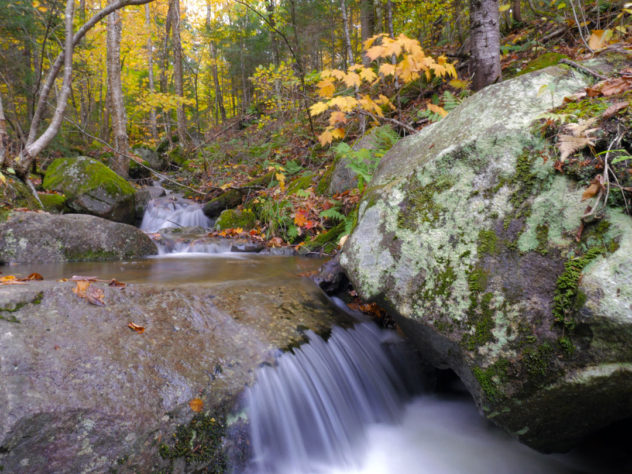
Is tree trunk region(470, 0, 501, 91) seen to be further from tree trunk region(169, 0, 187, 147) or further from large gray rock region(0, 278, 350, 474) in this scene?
tree trunk region(169, 0, 187, 147)

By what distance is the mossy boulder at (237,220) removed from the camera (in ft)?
26.5

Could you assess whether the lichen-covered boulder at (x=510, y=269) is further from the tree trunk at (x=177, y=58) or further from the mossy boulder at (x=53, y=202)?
the tree trunk at (x=177, y=58)

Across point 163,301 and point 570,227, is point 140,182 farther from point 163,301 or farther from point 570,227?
point 570,227

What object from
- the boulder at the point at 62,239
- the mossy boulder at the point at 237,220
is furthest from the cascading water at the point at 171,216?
the boulder at the point at 62,239

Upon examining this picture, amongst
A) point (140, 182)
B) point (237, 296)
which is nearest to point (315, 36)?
point (140, 182)

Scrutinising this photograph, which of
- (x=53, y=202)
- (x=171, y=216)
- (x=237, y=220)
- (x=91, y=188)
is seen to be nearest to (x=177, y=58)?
(x=171, y=216)

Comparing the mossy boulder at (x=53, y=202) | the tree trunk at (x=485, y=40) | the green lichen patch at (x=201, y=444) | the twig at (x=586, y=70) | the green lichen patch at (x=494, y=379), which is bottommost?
the green lichen patch at (x=201, y=444)


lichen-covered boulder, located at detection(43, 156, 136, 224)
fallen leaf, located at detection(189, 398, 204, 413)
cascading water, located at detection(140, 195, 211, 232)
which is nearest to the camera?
fallen leaf, located at detection(189, 398, 204, 413)

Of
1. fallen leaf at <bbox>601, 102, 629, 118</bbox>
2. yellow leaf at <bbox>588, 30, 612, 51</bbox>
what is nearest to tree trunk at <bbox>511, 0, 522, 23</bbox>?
A: yellow leaf at <bbox>588, 30, 612, 51</bbox>

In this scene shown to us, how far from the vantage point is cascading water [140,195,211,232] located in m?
9.51

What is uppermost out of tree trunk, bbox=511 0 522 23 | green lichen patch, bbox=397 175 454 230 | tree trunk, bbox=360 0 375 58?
tree trunk, bbox=360 0 375 58

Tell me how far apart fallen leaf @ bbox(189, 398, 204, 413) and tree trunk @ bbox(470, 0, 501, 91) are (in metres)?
5.13

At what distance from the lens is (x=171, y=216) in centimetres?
977

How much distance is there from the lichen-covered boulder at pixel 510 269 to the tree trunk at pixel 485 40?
2.08 m
